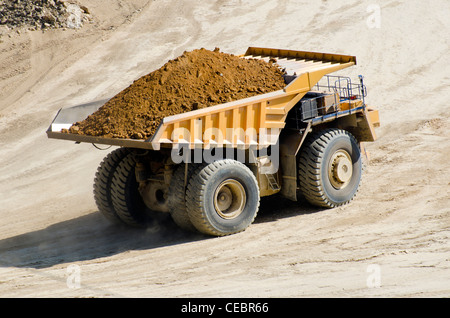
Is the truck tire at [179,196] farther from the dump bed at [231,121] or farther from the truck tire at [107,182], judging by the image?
the truck tire at [107,182]

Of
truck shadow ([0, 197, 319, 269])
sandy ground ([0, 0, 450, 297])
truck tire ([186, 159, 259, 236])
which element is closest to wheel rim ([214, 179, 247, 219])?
truck tire ([186, 159, 259, 236])

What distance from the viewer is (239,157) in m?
9.51

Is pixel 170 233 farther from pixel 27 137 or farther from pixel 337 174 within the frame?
pixel 27 137

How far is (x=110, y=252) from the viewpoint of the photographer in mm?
9242

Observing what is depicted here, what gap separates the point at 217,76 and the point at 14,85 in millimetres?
11582

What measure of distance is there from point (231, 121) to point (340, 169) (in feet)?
7.69

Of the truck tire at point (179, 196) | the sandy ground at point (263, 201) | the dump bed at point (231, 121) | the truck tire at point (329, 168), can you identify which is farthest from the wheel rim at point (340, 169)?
the truck tire at point (179, 196)

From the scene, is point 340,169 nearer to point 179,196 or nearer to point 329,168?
point 329,168

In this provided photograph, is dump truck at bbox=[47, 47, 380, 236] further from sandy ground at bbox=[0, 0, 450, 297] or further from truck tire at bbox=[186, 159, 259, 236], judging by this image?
sandy ground at bbox=[0, 0, 450, 297]

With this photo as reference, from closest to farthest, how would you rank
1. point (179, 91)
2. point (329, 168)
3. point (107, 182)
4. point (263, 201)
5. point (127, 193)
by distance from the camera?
point (179, 91), point (127, 193), point (107, 182), point (329, 168), point (263, 201)

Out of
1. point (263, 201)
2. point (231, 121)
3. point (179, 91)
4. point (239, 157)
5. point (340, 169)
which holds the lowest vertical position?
point (263, 201)

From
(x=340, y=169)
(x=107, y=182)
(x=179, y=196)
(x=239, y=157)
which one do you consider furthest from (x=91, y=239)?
(x=340, y=169)

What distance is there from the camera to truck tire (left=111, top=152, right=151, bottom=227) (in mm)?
9858
